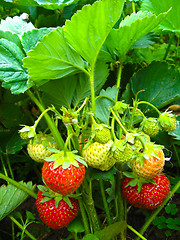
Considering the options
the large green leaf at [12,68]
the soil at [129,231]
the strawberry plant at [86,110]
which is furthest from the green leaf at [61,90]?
the soil at [129,231]

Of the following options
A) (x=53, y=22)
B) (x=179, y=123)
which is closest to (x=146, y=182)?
(x=179, y=123)

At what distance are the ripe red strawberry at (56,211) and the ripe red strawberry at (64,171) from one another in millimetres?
152

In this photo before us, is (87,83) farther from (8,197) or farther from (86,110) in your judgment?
(8,197)

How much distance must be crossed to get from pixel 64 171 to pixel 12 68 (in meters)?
0.33

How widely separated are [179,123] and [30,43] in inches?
23.3

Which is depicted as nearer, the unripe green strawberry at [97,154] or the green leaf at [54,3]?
the unripe green strawberry at [97,154]

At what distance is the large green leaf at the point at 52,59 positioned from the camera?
64 centimetres

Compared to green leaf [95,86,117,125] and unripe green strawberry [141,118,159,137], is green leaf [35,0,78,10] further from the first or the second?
unripe green strawberry [141,118,159,137]

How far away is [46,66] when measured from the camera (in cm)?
69

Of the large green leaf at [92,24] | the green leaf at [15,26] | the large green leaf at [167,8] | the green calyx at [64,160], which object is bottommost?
the green calyx at [64,160]

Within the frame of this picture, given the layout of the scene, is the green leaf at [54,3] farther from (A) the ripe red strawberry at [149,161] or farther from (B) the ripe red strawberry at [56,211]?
(B) the ripe red strawberry at [56,211]

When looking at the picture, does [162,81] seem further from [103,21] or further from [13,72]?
[13,72]

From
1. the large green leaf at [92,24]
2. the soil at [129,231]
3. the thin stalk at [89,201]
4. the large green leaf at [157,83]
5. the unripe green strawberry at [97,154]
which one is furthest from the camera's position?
the soil at [129,231]

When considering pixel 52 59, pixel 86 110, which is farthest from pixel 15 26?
pixel 86 110
